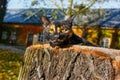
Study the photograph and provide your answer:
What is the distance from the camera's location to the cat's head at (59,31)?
4.34 metres

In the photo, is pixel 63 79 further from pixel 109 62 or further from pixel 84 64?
pixel 109 62

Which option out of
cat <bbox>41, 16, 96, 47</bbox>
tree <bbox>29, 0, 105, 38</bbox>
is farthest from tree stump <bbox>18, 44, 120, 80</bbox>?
tree <bbox>29, 0, 105, 38</bbox>

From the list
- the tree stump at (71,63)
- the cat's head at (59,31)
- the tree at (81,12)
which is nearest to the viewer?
the tree stump at (71,63)

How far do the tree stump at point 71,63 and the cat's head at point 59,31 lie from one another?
18cm

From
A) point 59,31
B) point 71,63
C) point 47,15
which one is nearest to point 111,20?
point 47,15

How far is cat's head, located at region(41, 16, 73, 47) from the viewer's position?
434 centimetres

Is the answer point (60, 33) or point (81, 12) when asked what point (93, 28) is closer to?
point (81, 12)

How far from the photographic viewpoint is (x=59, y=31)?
4.35m

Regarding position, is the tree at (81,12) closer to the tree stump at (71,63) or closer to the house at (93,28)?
the house at (93,28)

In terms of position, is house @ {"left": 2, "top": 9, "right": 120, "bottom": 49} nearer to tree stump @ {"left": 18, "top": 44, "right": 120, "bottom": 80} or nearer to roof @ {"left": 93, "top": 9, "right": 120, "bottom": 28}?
roof @ {"left": 93, "top": 9, "right": 120, "bottom": 28}

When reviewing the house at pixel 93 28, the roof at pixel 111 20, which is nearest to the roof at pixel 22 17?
the house at pixel 93 28

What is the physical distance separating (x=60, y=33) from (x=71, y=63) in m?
0.42

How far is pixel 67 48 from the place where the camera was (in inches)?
179

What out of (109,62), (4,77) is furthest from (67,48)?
(4,77)
